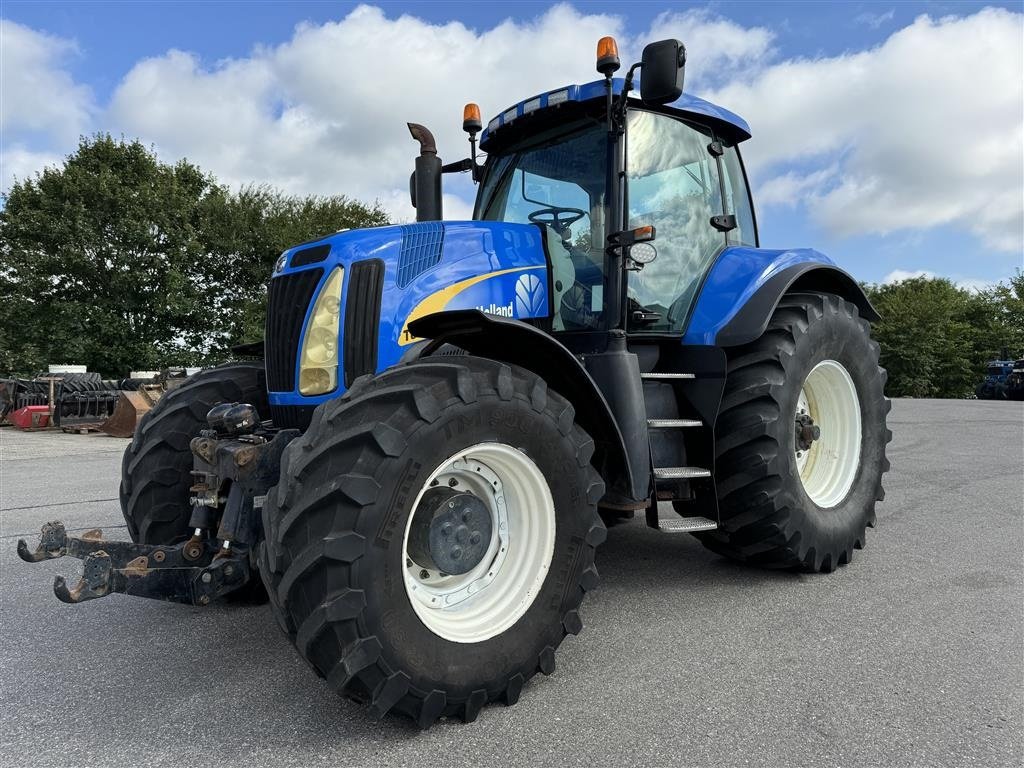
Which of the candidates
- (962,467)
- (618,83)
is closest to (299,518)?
(618,83)

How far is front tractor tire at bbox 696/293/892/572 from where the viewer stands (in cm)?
346

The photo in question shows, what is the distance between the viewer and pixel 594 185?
11.6 feet

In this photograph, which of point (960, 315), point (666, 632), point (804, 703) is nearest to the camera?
point (804, 703)

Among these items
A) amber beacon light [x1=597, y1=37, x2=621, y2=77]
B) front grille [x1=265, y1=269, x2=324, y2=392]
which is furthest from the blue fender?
front grille [x1=265, y1=269, x2=324, y2=392]

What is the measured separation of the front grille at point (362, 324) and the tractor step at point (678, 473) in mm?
1380

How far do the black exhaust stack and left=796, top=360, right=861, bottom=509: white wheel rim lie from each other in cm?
238

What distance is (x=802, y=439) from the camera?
3.91m

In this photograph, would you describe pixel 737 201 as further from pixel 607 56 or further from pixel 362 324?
pixel 362 324

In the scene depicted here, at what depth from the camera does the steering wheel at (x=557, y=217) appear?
142 inches

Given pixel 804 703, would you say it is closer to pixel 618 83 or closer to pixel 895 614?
pixel 895 614

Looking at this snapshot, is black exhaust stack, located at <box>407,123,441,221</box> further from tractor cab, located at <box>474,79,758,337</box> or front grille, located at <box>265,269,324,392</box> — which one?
front grille, located at <box>265,269,324,392</box>

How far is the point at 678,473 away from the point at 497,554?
108cm

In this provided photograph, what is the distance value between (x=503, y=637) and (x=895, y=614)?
195cm

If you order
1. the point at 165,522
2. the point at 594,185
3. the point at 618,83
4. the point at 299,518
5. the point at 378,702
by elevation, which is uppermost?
the point at 618,83
